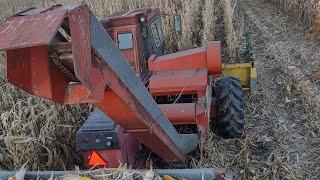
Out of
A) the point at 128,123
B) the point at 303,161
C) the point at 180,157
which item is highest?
the point at 128,123

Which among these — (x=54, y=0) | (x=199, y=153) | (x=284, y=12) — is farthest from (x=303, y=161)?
(x=54, y=0)

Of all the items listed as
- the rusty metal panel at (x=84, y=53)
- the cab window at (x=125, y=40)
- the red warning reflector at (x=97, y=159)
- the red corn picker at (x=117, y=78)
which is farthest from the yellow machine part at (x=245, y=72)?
the rusty metal panel at (x=84, y=53)

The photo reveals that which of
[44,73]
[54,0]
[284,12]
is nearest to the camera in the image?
[44,73]

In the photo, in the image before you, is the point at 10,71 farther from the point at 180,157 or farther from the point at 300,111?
the point at 300,111

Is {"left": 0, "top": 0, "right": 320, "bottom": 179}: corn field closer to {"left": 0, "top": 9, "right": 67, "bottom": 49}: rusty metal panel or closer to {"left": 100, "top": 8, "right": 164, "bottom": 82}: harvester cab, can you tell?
{"left": 100, "top": 8, "right": 164, "bottom": 82}: harvester cab

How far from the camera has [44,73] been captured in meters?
2.04

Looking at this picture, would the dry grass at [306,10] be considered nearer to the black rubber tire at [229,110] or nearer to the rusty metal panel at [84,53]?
the black rubber tire at [229,110]

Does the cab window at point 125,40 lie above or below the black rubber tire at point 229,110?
above

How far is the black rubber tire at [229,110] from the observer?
4.28 metres

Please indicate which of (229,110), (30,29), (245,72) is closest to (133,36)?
(229,110)

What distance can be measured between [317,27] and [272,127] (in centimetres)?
385

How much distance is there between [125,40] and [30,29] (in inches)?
92.8

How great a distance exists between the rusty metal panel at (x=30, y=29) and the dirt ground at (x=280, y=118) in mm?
2201

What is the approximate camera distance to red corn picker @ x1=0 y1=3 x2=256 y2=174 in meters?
1.95
